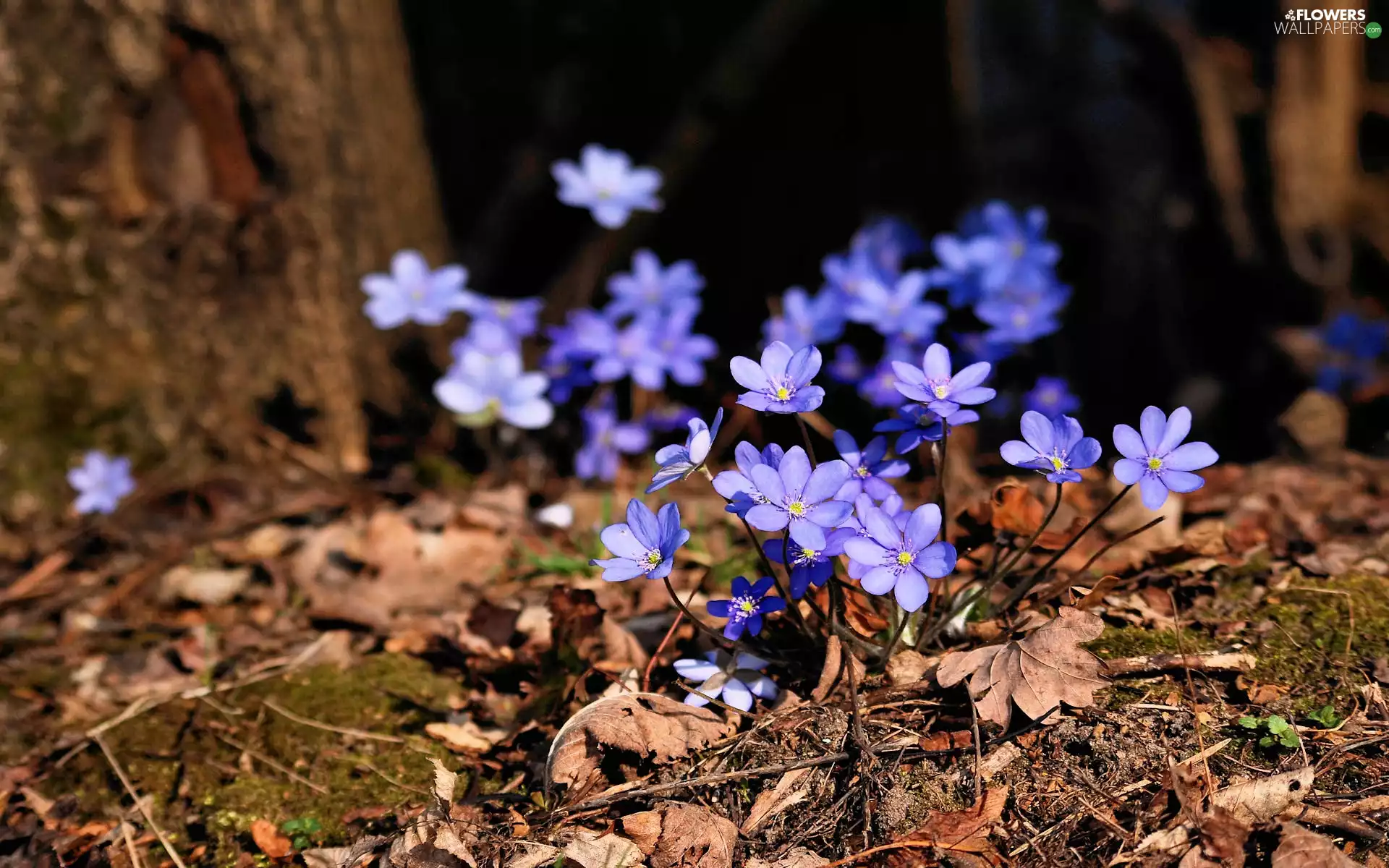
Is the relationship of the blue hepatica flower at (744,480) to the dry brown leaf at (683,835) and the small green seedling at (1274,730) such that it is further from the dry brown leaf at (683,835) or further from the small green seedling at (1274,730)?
the small green seedling at (1274,730)

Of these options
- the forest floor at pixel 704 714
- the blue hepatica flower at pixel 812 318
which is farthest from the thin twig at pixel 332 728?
the blue hepatica flower at pixel 812 318

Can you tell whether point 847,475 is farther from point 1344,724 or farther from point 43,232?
point 43,232

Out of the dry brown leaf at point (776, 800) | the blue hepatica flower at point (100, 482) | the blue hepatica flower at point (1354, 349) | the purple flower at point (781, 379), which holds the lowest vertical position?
the blue hepatica flower at point (1354, 349)

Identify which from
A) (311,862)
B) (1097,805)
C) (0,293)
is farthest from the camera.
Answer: (0,293)

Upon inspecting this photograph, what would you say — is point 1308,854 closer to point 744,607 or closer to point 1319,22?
point 744,607

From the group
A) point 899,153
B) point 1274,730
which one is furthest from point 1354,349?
point 1274,730

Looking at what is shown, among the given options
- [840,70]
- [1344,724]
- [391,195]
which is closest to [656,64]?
[840,70]
